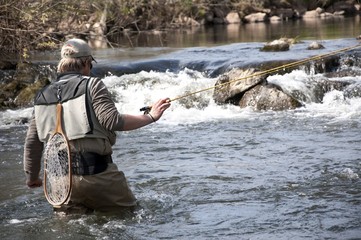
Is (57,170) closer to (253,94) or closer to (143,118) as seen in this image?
(143,118)

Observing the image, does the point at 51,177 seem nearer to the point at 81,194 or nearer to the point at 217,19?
the point at 81,194

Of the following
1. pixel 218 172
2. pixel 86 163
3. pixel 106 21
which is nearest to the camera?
pixel 86 163

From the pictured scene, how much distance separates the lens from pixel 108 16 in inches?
1009

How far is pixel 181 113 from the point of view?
13.3 meters

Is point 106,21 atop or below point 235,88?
atop

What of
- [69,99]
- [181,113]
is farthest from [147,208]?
[181,113]

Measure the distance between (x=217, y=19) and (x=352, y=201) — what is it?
34215 millimetres

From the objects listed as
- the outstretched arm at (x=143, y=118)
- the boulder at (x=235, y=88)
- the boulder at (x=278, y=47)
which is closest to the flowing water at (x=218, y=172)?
the boulder at (x=235, y=88)

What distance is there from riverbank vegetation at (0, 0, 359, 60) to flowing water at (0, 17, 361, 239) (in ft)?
7.06

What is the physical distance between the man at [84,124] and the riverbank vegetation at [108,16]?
984 cm

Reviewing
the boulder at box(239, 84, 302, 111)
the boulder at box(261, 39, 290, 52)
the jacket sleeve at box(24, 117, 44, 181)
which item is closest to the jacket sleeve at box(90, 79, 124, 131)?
the jacket sleeve at box(24, 117, 44, 181)

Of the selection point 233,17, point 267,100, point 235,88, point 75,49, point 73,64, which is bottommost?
point 267,100

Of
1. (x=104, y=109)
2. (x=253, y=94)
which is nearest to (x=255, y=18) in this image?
(x=253, y=94)

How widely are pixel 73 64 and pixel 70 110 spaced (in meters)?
0.36
